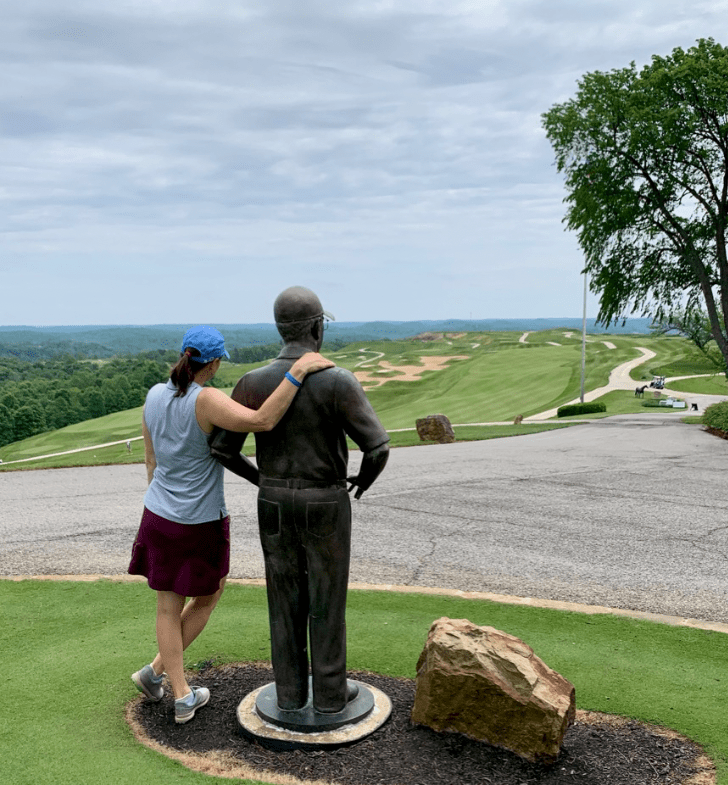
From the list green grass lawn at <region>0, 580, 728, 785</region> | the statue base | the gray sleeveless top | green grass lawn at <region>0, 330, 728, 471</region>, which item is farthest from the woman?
green grass lawn at <region>0, 330, 728, 471</region>

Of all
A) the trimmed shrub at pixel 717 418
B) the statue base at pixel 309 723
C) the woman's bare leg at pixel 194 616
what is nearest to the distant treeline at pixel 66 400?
the trimmed shrub at pixel 717 418

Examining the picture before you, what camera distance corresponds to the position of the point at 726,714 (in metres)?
4.52

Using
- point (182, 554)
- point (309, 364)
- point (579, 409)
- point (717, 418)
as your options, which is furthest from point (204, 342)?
point (579, 409)

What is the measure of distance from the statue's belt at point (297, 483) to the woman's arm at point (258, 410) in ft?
1.14

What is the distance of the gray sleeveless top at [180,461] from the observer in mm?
4160

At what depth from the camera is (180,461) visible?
4.20 m

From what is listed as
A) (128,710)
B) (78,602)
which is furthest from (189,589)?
(78,602)

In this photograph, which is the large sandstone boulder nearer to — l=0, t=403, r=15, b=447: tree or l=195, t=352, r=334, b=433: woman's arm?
l=195, t=352, r=334, b=433: woman's arm

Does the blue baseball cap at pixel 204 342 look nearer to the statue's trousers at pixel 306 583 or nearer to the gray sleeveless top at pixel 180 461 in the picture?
the gray sleeveless top at pixel 180 461

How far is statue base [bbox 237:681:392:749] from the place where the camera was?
4.20 meters

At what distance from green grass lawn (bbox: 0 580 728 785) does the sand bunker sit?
190 feet

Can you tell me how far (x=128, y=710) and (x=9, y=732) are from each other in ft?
2.16

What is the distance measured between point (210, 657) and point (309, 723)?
137 cm

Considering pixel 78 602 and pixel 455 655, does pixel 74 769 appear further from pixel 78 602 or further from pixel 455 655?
pixel 78 602
